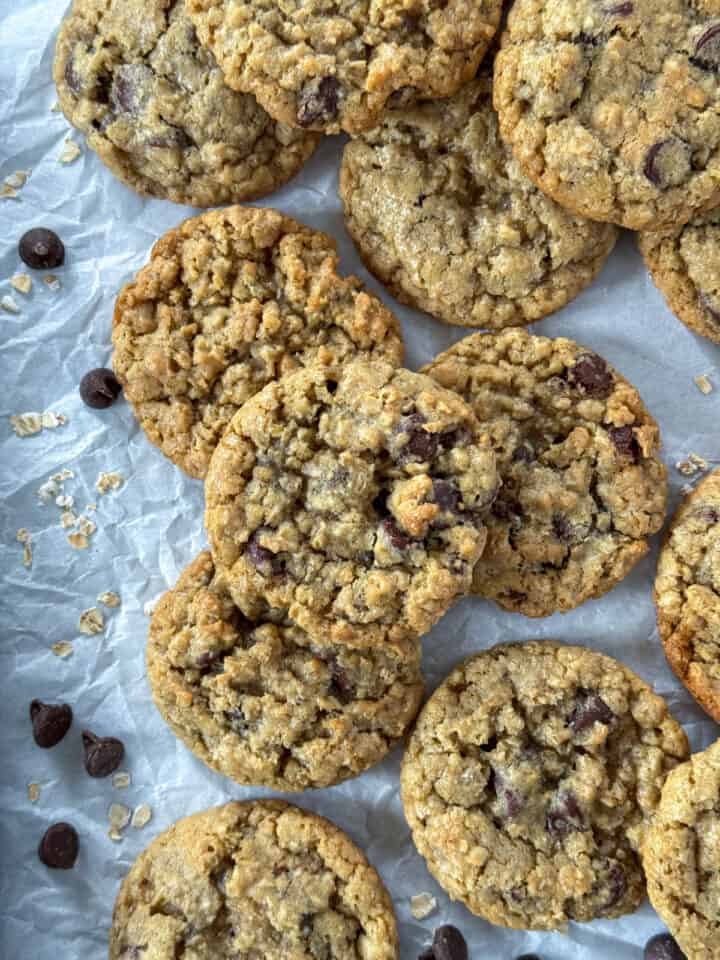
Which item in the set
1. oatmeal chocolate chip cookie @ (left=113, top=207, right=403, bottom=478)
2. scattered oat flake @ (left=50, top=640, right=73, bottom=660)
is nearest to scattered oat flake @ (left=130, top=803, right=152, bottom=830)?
scattered oat flake @ (left=50, top=640, right=73, bottom=660)

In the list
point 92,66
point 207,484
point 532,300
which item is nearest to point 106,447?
point 207,484

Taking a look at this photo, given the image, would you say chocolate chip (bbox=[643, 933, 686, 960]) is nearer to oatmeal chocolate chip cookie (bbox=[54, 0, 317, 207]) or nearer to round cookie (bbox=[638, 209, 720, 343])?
round cookie (bbox=[638, 209, 720, 343])

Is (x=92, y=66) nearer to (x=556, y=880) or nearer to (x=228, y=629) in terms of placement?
(x=228, y=629)

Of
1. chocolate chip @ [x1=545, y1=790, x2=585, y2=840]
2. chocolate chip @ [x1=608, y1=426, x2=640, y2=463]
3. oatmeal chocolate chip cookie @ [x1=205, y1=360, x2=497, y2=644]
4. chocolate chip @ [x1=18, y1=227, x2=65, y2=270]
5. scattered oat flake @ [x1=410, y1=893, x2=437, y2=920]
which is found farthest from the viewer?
chocolate chip @ [x1=18, y1=227, x2=65, y2=270]

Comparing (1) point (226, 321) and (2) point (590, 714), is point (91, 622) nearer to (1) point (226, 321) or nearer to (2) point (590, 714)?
(1) point (226, 321)

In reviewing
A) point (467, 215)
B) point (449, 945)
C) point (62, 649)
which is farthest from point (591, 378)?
point (62, 649)

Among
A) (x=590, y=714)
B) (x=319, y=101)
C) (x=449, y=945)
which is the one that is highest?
(x=319, y=101)

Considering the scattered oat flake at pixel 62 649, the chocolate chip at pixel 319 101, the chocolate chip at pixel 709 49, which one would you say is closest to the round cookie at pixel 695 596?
the chocolate chip at pixel 709 49
